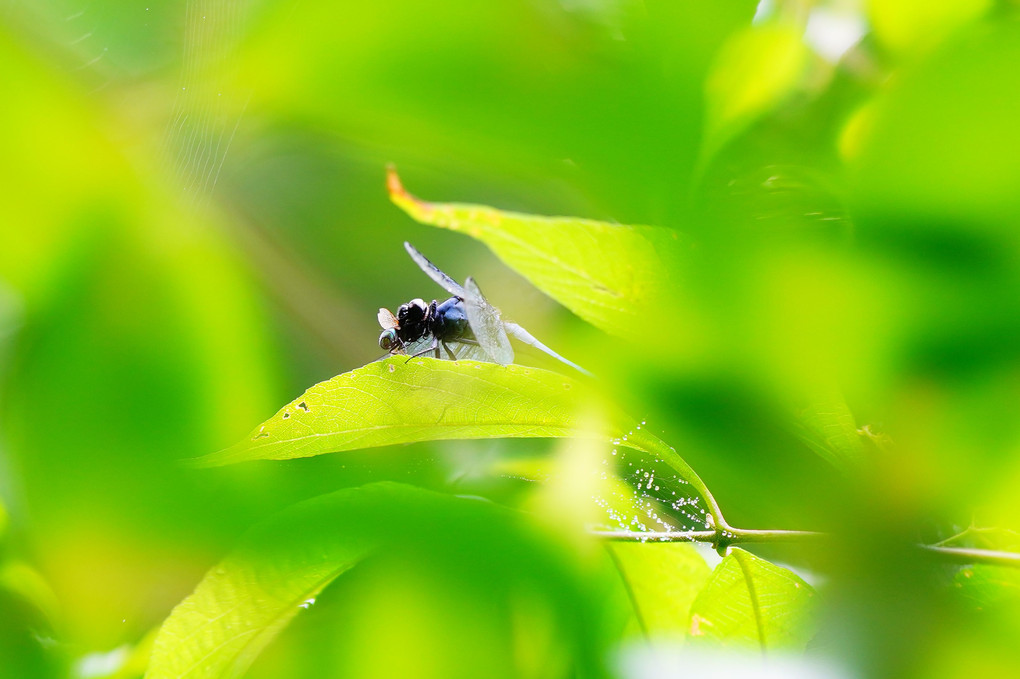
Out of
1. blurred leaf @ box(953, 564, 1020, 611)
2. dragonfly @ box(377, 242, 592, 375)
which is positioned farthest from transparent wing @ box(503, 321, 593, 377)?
blurred leaf @ box(953, 564, 1020, 611)

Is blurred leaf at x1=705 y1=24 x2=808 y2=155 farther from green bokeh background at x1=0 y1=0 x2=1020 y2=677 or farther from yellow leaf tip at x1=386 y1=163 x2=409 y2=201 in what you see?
yellow leaf tip at x1=386 y1=163 x2=409 y2=201

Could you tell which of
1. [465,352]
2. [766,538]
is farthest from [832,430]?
[465,352]

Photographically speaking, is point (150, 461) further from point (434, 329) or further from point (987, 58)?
point (987, 58)

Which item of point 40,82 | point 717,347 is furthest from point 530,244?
point 40,82

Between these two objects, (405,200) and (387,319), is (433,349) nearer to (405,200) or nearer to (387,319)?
(387,319)

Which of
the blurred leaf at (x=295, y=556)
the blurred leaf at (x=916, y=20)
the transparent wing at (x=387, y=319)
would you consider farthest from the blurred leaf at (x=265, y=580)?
the blurred leaf at (x=916, y=20)
